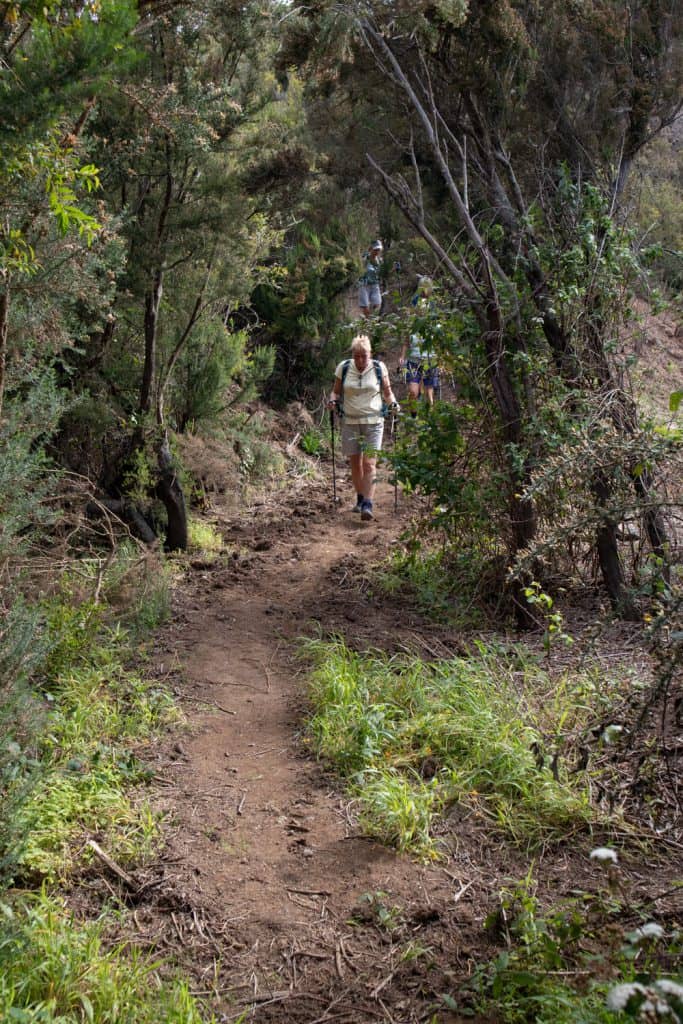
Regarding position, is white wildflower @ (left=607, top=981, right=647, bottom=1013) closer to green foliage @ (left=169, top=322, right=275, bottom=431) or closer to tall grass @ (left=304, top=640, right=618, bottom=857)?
tall grass @ (left=304, top=640, right=618, bottom=857)

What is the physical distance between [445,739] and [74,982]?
7.22 feet

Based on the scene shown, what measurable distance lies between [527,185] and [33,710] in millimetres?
8559

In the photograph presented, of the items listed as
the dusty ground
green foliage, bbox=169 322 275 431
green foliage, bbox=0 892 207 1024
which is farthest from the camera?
green foliage, bbox=169 322 275 431

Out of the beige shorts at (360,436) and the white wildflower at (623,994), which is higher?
the beige shorts at (360,436)

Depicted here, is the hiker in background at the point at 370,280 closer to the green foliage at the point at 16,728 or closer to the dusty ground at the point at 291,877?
the dusty ground at the point at 291,877

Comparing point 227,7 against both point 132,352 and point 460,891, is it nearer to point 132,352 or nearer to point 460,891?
point 132,352

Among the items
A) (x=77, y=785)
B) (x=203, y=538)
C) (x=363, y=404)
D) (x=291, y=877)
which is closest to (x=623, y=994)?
(x=291, y=877)

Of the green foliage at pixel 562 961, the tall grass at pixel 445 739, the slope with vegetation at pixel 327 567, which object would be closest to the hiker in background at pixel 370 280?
the slope with vegetation at pixel 327 567

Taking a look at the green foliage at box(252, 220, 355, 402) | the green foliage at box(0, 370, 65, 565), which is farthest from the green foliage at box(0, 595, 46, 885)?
the green foliage at box(252, 220, 355, 402)

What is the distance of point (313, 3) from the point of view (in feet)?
20.2

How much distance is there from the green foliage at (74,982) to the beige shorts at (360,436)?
6.48 m

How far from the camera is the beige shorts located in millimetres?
9359

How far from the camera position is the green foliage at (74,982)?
2955 millimetres

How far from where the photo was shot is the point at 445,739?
15.4 feet
